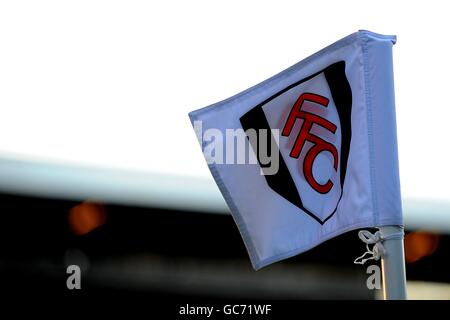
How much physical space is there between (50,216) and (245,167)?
316 cm

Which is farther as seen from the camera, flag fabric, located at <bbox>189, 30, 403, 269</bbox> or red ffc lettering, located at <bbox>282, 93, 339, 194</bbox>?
red ffc lettering, located at <bbox>282, 93, 339, 194</bbox>

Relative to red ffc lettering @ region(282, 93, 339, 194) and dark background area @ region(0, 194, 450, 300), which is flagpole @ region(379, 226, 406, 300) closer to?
red ffc lettering @ region(282, 93, 339, 194)

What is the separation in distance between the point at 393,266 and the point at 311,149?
76cm

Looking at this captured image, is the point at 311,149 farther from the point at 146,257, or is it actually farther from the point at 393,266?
the point at 146,257

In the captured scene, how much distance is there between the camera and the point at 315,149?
3.91m

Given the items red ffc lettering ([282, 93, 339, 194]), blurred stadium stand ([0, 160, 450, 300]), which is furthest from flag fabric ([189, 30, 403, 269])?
blurred stadium stand ([0, 160, 450, 300])

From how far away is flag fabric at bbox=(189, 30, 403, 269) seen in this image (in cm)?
360

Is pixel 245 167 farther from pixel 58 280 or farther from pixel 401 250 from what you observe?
pixel 58 280

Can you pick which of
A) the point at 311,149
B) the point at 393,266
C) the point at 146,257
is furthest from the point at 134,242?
the point at 393,266

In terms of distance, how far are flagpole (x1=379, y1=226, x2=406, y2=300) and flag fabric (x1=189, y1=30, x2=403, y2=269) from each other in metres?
0.05

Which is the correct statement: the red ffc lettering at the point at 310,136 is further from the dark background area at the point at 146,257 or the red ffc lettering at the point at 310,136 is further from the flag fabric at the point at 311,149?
the dark background area at the point at 146,257

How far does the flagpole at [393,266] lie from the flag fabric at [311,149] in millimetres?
49

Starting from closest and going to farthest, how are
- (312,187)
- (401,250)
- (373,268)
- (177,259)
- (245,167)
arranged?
(401,250) < (312,187) < (245,167) < (177,259) < (373,268)

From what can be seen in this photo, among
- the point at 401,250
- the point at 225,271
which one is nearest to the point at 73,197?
the point at 225,271
